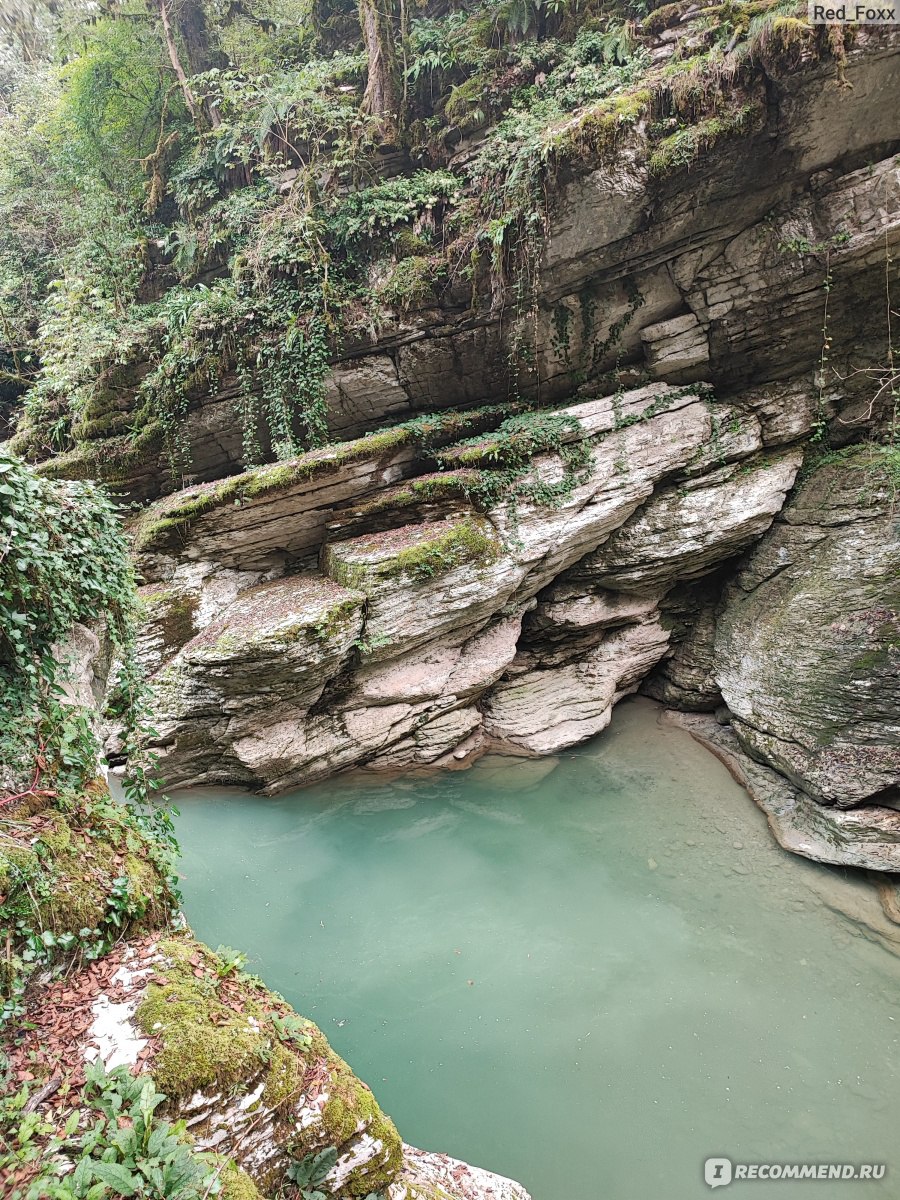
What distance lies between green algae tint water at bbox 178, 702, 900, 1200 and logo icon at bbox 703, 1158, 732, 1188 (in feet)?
0.15

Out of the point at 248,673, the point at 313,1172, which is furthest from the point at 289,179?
the point at 313,1172

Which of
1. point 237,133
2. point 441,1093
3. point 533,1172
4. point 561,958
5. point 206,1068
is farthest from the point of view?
point 237,133

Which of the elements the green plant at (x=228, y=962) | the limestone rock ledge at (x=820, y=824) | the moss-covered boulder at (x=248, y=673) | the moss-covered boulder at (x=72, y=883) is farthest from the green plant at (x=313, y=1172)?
the limestone rock ledge at (x=820, y=824)

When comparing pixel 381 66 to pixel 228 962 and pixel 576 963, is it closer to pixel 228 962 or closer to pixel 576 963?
pixel 228 962

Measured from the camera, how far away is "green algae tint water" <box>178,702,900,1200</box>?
438cm

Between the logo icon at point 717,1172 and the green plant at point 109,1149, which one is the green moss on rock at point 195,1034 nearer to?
the green plant at point 109,1149

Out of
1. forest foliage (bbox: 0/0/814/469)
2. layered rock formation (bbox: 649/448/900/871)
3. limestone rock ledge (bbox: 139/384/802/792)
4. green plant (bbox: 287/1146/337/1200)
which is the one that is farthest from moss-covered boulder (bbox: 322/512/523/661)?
green plant (bbox: 287/1146/337/1200)

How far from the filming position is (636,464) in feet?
24.1

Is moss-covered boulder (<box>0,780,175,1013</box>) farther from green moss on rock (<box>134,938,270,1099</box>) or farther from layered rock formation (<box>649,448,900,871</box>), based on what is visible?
layered rock formation (<box>649,448,900,871</box>)

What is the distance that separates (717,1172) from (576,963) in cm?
169

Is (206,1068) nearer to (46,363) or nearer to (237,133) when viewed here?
(46,363)

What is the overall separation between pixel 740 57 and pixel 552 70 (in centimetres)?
294

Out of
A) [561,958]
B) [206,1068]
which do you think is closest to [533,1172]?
[561,958]

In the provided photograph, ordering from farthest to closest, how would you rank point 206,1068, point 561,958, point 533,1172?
point 561,958
point 533,1172
point 206,1068
